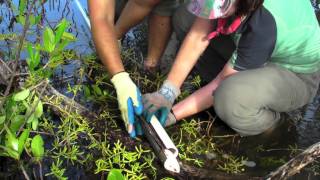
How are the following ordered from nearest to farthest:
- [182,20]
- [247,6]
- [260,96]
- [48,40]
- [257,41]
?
[48,40]
[247,6]
[257,41]
[260,96]
[182,20]

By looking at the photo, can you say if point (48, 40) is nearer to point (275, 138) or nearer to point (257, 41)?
point (257, 41)

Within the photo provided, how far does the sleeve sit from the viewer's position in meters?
2.01

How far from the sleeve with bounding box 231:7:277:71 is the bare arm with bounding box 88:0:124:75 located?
59cm

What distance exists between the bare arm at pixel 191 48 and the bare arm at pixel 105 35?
1.04 ft

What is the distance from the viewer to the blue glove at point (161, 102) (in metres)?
2.13

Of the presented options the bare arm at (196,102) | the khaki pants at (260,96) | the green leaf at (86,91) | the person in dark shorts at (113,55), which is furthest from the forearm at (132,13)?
the khaki pants at (260,96)

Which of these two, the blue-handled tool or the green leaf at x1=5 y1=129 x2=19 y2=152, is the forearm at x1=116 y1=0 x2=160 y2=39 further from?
the green leaf at x1=5 y1=129 x2=19 y2=152

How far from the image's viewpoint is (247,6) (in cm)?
193

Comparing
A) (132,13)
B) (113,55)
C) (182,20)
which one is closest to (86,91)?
(113,55)

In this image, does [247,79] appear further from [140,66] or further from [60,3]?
[60,3]

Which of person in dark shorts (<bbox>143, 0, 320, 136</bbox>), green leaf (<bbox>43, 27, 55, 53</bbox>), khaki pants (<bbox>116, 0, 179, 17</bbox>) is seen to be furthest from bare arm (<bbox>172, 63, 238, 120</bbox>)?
green leaf (<bbox>43, 27, 55, 53</bbox>)

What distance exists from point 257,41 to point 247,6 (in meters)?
0.19

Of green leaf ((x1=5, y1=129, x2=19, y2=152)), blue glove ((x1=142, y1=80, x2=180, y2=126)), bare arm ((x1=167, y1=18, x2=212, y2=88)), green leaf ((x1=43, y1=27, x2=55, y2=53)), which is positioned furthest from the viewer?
bare arm ((x1=167, y1=18, x2=212, y2=88))

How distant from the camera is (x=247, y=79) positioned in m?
2.15
